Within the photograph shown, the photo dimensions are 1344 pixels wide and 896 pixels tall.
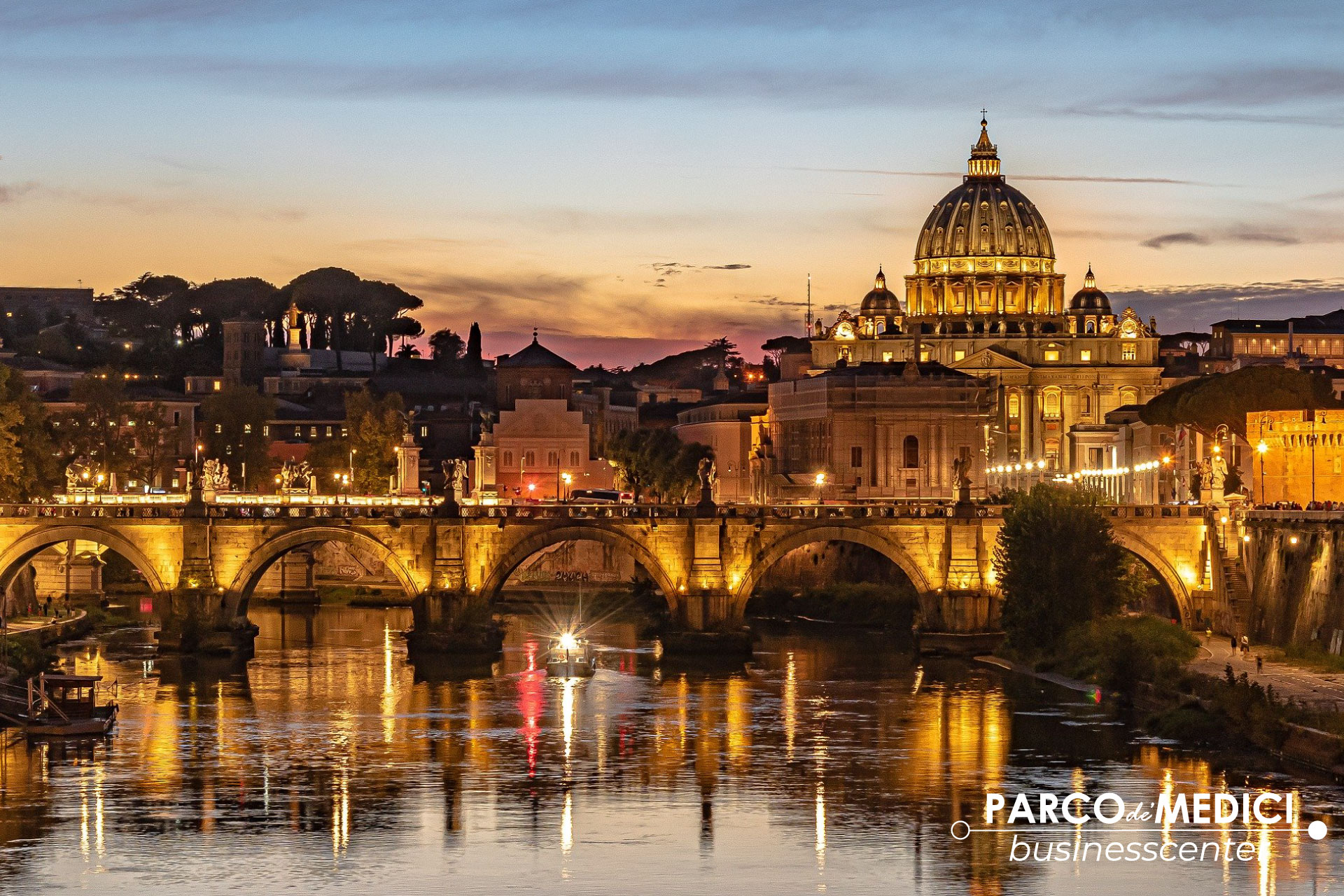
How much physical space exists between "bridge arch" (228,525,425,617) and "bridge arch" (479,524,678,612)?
223 centimetres

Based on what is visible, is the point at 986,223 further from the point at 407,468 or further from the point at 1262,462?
the point at 1262,462

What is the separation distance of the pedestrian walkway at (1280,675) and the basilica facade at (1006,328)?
87.3 meters

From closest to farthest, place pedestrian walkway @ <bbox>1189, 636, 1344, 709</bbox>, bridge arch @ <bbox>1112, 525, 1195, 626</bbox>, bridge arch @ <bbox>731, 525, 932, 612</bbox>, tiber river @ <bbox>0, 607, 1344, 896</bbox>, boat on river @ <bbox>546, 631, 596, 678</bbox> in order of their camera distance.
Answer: tiber river @ <bbox>0, 607, 1344, 896</bbox> → pedestrian walkway @ <bbox>1189, 636, 1344, 709</bbox> → boat on river @ <bbox>546, 631, 596, 678</bbox> → bridge arch @ <bbox>1112, 525, 1195, 626</bbox> → bridge arch @ <bbox>731, 525, 932, 612</bbox>

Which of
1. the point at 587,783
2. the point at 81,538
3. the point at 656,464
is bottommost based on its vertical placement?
the point at 587,783

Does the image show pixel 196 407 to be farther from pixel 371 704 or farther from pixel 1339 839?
pixel 1339 839

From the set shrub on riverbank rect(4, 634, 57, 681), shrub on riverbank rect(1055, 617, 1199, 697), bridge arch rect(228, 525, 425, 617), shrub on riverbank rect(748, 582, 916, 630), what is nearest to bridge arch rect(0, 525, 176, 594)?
bridge arch rect(228, 525, 425, 617)

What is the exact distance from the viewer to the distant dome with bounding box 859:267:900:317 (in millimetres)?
168125

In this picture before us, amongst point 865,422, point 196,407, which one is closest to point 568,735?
point 865,422

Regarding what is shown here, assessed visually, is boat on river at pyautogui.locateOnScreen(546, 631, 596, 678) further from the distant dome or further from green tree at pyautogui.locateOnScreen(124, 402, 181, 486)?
the distant dome

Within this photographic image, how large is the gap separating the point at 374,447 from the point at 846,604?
33638 millimetres

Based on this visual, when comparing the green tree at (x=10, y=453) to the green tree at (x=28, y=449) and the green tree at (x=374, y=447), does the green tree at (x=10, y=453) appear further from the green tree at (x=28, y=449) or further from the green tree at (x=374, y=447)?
the green tree at (x=374, y=447)

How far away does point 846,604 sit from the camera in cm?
8762

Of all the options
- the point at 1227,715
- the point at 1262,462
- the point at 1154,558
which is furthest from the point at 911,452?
the point at 1227,715

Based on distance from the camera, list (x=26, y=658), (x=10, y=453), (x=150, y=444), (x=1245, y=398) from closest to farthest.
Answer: (x=26, y=658)
(x=10, y=453)
(x=1245, y=398)
(x=150, y=444)
